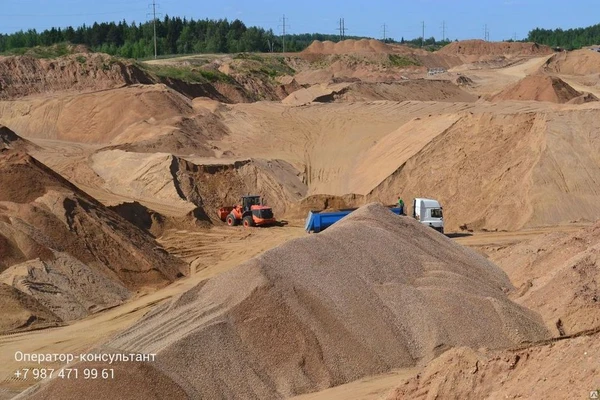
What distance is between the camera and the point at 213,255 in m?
26.0

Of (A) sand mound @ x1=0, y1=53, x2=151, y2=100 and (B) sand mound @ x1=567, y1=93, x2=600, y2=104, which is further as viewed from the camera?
(A) sand mound @ x1=0, y1=53, x2=151, y2=100

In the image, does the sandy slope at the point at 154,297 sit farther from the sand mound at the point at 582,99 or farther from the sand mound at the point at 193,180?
the sand mound at the point at 582,99

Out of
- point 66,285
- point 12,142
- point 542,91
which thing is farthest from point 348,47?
point 66,285

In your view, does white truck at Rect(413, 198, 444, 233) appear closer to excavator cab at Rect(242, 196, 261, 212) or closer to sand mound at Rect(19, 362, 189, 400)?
excavator cab at Rect(242, 196, 261, 212)

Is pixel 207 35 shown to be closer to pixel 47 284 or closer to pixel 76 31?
pixel 76 31

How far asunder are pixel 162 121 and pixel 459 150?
621 inches

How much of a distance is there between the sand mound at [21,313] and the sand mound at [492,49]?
101 meters

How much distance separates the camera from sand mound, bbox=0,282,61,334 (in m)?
18.0

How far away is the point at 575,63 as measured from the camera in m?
81.1

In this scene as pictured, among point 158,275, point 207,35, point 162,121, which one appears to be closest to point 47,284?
point 158,275

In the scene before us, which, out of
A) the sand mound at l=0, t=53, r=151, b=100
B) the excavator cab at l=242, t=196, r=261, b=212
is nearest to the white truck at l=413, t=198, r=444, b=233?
the excavator cab at l=242, t=196, r=261, b=212

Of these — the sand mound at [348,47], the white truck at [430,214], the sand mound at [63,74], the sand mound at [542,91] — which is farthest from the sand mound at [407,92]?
the sand mound at [348,47]

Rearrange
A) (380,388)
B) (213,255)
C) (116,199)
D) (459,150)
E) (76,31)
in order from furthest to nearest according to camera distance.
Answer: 1. (76,31)
2. (459,150)
3. (116,199)
4. (213,255)
5. (380,388)

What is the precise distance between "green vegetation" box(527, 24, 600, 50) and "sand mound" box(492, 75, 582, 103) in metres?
88.7
